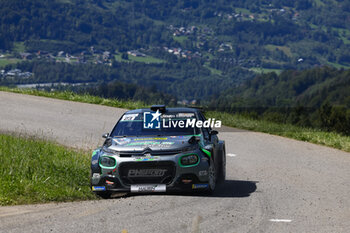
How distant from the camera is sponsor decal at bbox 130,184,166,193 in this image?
9164 millimetres

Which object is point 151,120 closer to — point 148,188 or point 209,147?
point 209,147

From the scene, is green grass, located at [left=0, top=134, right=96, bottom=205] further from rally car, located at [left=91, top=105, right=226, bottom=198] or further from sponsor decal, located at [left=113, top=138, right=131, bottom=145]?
sponsor decal, located at [left=113, top=138, right=131, bottom=145]

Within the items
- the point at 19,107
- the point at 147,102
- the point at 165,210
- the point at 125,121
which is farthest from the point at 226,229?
→ the point at 147,102

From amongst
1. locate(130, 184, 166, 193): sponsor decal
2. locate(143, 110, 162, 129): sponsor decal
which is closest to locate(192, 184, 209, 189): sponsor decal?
locate(130, 184, 166, 193): sponsor decal

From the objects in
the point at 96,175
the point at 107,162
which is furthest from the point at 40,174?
the point at 107,162

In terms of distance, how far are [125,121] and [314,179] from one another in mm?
3886

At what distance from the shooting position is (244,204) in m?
8.83

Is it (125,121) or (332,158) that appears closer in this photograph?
(125,121)

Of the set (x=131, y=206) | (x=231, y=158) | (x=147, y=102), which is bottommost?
(x=147, y=102)

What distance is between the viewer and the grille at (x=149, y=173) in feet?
30.1

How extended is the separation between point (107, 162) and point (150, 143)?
725 mm

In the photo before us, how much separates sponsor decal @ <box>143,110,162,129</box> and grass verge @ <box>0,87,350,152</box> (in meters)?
7.18

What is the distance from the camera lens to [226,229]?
706 centimetres

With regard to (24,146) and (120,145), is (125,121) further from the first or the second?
(24,146)
